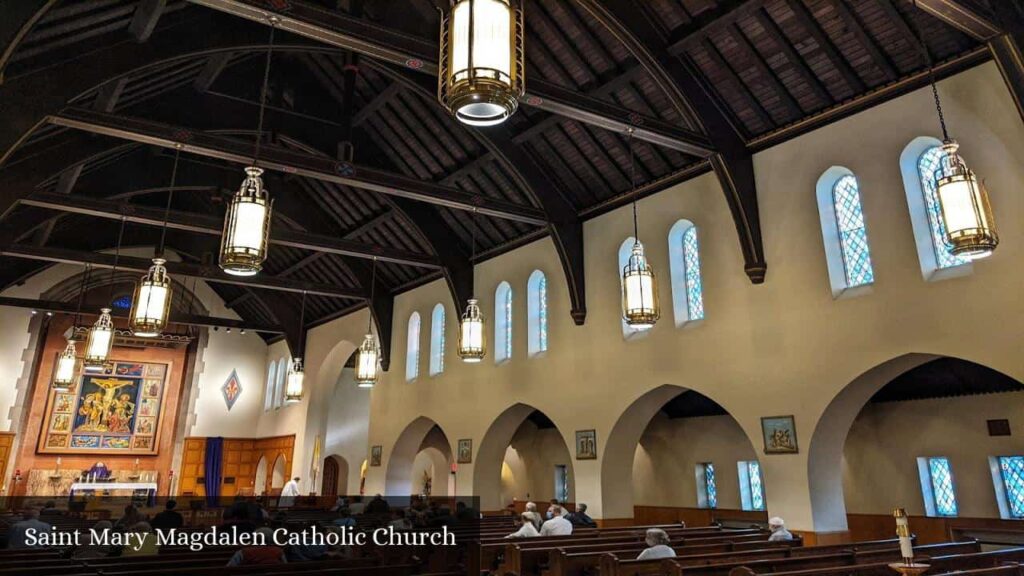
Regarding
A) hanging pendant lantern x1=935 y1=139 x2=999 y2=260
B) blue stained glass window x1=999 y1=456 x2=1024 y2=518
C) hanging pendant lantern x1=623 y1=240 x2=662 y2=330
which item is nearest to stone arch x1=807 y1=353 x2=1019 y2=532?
hanging pendant lantern x1=623 y1=240 x2=662 y2=330

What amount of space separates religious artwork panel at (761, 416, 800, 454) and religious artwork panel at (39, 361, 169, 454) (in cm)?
2265

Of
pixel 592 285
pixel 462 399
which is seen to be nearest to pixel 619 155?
pixel 592 285

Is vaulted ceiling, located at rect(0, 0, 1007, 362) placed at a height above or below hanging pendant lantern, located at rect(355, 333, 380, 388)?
above

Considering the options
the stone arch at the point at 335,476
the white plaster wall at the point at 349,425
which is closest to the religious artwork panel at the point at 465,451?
the white plaster wall at the point at 349,425

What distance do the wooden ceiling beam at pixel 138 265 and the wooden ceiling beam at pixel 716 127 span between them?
327 inches

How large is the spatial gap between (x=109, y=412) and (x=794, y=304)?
78.6ft

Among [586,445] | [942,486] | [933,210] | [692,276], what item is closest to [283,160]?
[692,276]

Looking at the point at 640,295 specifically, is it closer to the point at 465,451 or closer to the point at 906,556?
the point at 906,556

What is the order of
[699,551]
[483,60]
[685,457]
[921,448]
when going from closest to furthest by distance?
[483,60] → [699,551] → [921,448] → [685,457]

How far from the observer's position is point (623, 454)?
12.4 m

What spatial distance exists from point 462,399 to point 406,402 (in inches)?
105

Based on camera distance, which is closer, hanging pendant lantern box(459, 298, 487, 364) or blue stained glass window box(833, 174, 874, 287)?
blue stained glass window box(833, 174, 874, 287)

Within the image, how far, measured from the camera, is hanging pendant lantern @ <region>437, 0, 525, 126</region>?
3.27m

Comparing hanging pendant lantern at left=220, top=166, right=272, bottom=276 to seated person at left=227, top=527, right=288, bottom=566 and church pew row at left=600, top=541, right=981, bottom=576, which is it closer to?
seated person at left=227, top=527, right=288, bottom=566
